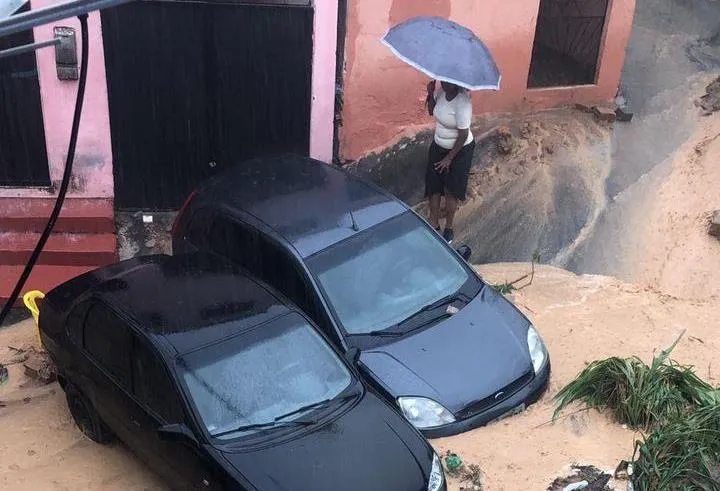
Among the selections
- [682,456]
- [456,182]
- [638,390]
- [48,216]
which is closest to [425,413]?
[638,390]

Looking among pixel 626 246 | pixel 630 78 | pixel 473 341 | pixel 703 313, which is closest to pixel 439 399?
pixel 473 341

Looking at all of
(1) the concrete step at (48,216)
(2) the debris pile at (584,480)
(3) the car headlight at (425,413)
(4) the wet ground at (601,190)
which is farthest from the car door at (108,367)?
(4) the wet ground at (601,190)

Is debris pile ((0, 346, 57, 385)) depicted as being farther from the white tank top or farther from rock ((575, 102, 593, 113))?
rock ((575, 102, 593, 113))

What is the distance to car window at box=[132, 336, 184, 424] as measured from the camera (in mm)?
4570

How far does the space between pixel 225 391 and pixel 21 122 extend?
4672mm

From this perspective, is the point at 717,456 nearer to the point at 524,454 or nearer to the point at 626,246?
the point at 524,454

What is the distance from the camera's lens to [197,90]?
802 cm

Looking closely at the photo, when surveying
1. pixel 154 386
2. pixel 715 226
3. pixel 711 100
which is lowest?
pixel 715 226

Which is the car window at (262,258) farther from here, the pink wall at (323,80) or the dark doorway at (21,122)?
the dark doorway at (21,122)

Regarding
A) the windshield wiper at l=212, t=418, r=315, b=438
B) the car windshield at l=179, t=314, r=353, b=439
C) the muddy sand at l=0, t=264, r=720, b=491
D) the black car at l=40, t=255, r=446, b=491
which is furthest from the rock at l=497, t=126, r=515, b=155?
the windshield wiper at l=212, t=418, r=315, b=438

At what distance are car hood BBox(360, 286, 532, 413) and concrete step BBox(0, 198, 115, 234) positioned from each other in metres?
4.14

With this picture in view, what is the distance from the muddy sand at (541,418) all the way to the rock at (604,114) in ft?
10.8

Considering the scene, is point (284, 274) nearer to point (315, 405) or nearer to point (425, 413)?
point (315, 405)

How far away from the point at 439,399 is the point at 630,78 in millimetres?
7861
